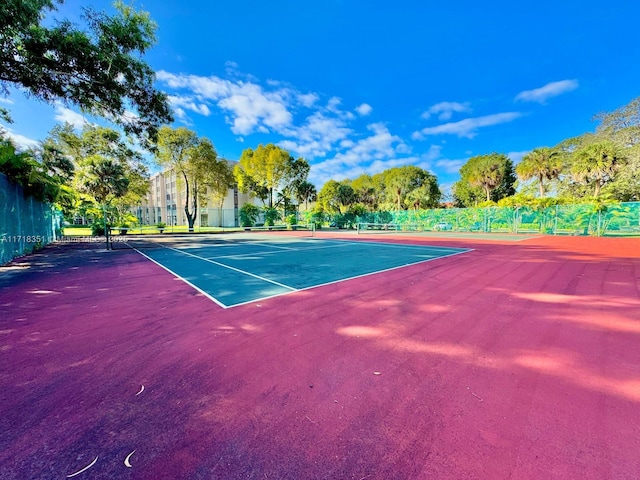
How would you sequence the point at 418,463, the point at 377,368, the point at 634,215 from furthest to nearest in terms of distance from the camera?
1. the point at 634,215
2. the point at 377,368
3. the point at 418,463

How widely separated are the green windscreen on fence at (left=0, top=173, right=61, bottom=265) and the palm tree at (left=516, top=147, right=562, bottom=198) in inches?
1580

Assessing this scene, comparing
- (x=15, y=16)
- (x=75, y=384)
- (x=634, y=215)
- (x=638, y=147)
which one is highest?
(x=638, y=147)

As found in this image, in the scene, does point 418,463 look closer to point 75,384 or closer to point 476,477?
point 476,477

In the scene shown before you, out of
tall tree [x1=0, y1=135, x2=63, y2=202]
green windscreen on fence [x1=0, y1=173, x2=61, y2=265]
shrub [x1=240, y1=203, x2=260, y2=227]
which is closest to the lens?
green windscreen on fence [x1=0, y1=173, x2=61, y2=265]

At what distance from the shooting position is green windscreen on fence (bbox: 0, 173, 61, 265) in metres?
8.34

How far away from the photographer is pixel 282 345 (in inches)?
122

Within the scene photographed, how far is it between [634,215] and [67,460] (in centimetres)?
2884

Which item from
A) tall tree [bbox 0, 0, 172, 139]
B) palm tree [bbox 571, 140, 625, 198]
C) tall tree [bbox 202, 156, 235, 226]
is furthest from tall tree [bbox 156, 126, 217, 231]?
palm tree [bbox 571, 140, 625, 198]

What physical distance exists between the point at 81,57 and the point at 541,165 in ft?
125

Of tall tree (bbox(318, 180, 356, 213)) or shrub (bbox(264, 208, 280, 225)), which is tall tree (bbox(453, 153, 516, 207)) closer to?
tall tree (bbox(318, 180, 356, 213))

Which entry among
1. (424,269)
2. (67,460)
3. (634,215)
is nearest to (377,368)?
(67,460)

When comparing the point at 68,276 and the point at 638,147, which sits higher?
the point at 638,147

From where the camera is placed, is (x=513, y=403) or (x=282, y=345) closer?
(x=513, y=403)

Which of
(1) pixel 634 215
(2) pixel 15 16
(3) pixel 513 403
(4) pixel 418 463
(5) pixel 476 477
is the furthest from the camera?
(1) pixel 634 215
